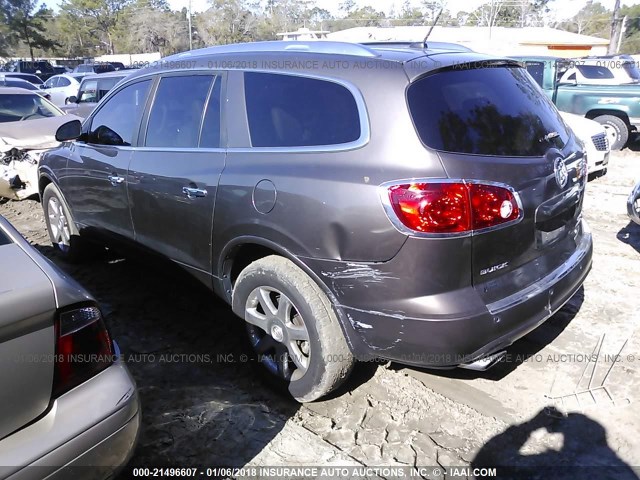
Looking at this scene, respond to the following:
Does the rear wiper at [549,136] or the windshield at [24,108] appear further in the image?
the windshield at [24,108]

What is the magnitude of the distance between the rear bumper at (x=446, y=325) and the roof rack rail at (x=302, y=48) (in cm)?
126

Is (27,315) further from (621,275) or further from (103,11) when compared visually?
(103,11)

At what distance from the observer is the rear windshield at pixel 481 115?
94.6 inches

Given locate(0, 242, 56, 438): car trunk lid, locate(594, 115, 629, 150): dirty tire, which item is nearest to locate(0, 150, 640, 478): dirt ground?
locate(0, 242, 56, 438): car trunk lid

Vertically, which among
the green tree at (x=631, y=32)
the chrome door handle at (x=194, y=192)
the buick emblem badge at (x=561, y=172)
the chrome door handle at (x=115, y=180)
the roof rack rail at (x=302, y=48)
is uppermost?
the green tree at (x=631, y=32)

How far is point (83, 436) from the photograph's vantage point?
1.83 m

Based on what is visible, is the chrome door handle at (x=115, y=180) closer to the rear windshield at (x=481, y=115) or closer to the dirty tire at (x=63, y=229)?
the dirty tire at (x=63, y=229)

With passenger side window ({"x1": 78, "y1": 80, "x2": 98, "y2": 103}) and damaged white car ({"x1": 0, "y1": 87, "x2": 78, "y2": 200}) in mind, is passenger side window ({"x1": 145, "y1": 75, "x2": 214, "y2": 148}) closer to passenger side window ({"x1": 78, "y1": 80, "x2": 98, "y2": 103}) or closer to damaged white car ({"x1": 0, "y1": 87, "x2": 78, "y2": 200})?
damaged white car ({"x1": 0, "y1": 87, "x2": 78, "y2": 200})

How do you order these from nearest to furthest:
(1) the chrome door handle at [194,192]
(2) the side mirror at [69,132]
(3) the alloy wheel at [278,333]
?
(3) the alloy wheel at [278,333] < (1) the chrome door handle at [194,192] < (2) the side mirror at [69,132]

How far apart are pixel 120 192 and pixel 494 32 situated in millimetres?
40024

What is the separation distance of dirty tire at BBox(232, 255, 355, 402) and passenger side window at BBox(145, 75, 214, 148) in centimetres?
104

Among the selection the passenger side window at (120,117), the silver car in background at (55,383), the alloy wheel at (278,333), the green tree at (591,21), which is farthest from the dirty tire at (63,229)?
the green tree at (591,21)

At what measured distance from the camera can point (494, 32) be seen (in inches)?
1510

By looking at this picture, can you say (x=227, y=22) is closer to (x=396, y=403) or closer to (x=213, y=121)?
(x=213, y=121)
